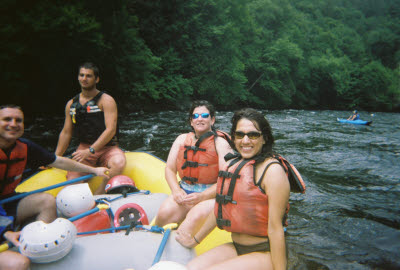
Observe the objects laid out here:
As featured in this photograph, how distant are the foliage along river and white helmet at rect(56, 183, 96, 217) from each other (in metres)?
2.16

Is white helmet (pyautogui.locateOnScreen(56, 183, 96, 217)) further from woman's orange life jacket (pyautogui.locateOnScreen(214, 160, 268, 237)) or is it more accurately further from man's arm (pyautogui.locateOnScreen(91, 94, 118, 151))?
woman's orange life jacket (pyautogui.locateOnScreen(214, 160, 268, 237))

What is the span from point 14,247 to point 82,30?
27.0 ft

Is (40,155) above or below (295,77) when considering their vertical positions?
below

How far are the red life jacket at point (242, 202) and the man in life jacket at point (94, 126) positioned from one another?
1.77 metres

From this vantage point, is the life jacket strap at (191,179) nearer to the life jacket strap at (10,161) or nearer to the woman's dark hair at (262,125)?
the woman's dark hair at (262,125)

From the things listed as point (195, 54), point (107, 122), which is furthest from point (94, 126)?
point (195, 54)

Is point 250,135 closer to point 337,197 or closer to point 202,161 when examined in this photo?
point 202,161

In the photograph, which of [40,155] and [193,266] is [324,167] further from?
[40,155]

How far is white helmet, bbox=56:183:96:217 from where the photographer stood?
2338 millimetres

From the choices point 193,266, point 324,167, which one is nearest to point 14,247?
point 193,266

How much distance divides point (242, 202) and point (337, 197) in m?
3.52

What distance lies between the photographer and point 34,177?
10.1 ft

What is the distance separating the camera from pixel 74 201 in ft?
7.66

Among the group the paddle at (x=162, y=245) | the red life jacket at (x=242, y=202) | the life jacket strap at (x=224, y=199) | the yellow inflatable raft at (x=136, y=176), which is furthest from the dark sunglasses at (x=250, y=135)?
the yellow inflatable raft at (x=136, y=176)
